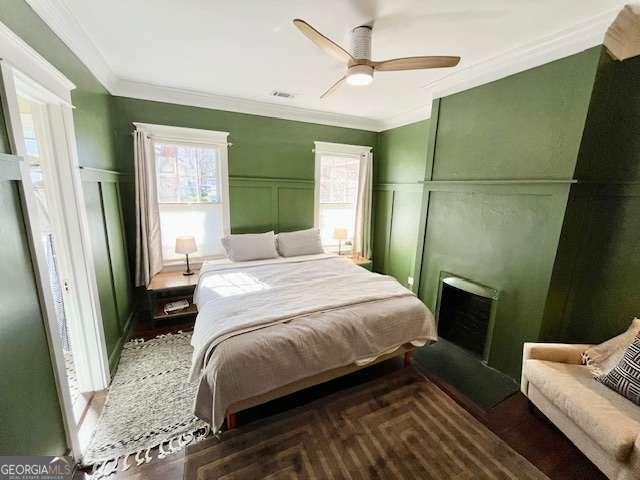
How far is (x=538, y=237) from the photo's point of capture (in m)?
2.05

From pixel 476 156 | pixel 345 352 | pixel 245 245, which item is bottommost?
pixel 345 352

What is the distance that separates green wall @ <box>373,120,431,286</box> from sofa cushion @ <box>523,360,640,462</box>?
1785mm

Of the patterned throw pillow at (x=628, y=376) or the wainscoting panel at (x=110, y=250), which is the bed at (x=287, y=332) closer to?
the wainscoting panel at (x=110, y=250)

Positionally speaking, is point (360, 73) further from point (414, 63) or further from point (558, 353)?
point (558, 353)

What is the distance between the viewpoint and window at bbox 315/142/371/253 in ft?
13.2

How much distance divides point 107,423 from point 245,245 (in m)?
2.01

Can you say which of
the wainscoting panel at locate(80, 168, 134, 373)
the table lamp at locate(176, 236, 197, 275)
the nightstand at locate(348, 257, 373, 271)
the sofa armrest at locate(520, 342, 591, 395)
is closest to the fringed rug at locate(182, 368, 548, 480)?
the sofa armrest at locate(520, 342, 591, 395)

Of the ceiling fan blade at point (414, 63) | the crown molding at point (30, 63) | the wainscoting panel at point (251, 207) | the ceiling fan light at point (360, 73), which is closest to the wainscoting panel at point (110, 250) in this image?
the crown molding at point (30, 63)

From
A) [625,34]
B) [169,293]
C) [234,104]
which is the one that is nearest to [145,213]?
[169,293]

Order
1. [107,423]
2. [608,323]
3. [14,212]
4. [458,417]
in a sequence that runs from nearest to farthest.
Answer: [14,212] → [107,423] → [458,417] → [608,323]

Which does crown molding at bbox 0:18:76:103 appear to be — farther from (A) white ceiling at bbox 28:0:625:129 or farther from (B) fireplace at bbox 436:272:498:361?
(B) fireplace at bbox 436:272:498:361

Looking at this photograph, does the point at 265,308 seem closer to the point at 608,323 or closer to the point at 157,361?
the point at 157,361

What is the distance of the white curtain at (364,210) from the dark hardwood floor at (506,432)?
7.21 ft

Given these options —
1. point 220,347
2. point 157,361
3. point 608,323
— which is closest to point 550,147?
point 608,323
